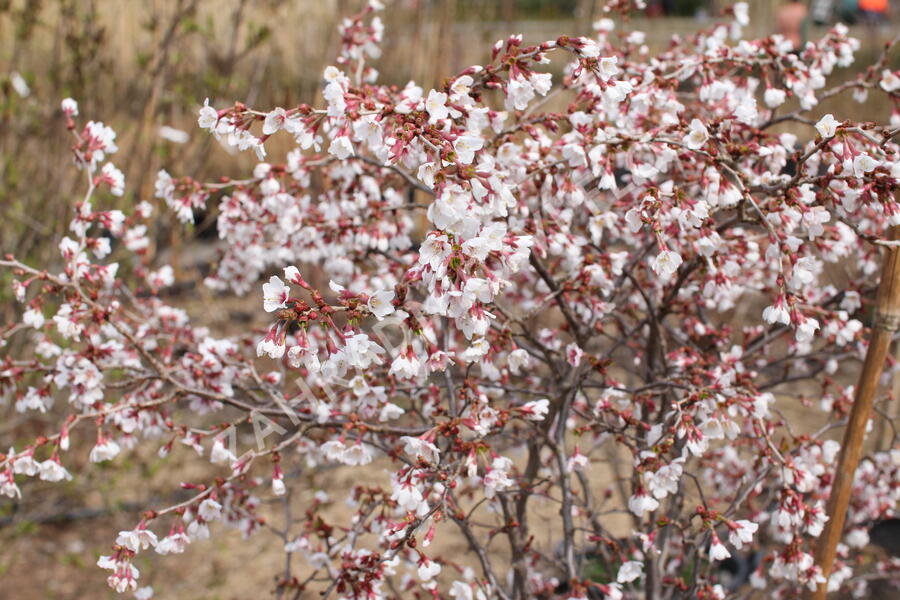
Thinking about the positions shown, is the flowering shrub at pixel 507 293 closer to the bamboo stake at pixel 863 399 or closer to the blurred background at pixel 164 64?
the bamboo stake at pixel 863 399

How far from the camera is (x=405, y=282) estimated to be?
56.7 inches

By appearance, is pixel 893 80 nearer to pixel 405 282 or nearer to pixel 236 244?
pixel 405 282

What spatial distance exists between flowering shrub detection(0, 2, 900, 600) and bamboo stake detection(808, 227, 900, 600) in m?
0.09

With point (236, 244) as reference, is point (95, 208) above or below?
above

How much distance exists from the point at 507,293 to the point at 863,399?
3.64ft

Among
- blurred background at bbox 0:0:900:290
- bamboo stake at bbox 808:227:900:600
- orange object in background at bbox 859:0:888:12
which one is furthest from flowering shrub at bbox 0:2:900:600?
orange object in background at bbox 859:0:888:12

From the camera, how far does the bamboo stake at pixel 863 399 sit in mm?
1842

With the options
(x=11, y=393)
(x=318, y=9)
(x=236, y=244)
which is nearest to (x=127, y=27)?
(x=318, y=9)

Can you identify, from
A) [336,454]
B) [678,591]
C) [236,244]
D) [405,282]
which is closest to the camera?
[405,282]

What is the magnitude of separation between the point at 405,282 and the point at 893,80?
137 centimetres

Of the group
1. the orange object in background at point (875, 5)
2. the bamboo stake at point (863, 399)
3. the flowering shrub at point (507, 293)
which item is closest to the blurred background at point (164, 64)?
the orange object in background at point (875, 5)

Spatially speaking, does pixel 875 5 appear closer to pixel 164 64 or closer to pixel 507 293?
pixel 507 293

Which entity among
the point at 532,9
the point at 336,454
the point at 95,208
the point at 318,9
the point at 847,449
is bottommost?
the point at 336,454

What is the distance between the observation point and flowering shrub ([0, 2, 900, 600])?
1438 mm
